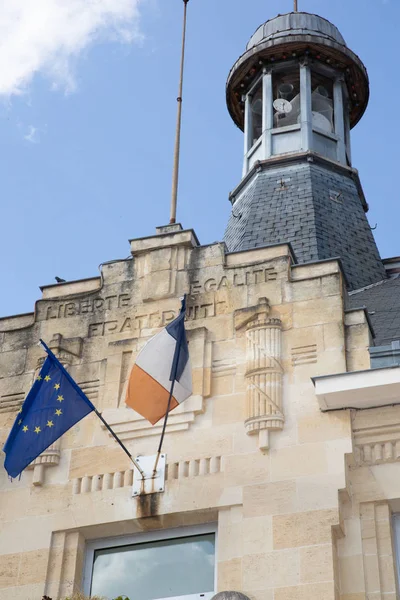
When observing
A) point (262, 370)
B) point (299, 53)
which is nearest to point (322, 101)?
point (299, 53)

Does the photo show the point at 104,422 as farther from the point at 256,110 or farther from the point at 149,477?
the point at 256,110

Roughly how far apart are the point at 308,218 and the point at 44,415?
11.5 metres

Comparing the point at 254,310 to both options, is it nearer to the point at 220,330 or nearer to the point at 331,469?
the point at 220,330

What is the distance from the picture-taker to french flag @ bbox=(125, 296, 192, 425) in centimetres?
1560

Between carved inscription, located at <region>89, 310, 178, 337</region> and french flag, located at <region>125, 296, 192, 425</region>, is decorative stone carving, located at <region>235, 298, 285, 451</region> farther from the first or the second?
carved inscription, located at <region>89, 310, 178, 337</region>

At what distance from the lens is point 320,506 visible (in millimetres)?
14445

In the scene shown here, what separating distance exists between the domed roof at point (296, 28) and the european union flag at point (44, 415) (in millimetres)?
17344

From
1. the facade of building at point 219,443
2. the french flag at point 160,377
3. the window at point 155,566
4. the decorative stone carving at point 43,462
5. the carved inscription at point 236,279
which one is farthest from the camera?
the carved inscription at point 236,279

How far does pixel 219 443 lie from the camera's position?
15.6m

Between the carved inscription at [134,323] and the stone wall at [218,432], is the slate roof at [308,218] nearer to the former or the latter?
the stone wall at [218,432]

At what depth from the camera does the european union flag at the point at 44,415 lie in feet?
50.7

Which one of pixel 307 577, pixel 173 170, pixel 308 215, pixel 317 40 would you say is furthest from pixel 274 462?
pixel 317 40

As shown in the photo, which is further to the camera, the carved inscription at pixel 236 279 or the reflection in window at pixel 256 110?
the reflection in window at pixel 256 110

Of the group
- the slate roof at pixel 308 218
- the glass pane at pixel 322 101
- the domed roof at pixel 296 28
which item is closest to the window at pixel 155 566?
the slate roof at pixel 308 218
